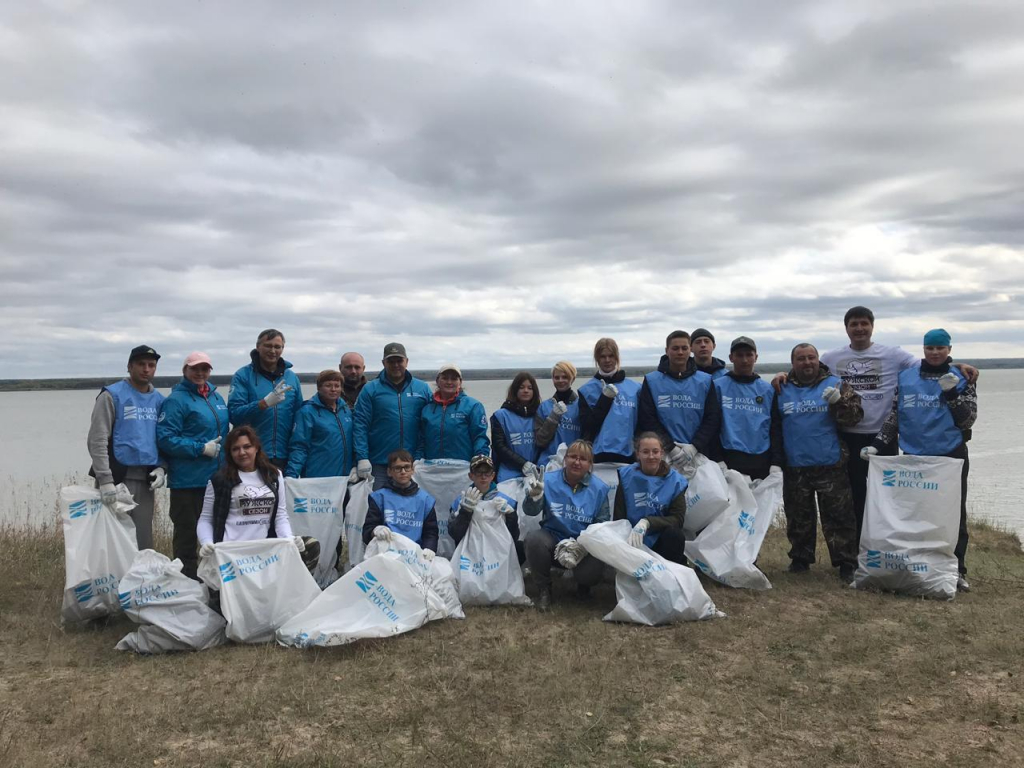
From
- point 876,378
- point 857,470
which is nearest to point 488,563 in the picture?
point 857,470

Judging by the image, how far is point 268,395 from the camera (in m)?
5.54

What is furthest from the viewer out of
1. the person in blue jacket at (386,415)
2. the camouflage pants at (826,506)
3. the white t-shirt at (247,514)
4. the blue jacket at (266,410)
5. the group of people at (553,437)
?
the person in blue jacket at (386,415)

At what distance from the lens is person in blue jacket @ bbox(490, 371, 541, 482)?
6031mm

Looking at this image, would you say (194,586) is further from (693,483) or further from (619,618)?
(693,483)

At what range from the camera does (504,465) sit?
6.06 metres

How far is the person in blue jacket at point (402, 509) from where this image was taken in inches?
205

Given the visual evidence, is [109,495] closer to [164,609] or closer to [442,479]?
[164,609]

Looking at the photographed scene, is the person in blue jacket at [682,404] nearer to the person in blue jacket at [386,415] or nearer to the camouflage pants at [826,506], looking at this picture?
the camouflage pants at [826,506]

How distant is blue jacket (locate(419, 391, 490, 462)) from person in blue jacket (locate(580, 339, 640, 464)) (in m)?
0.83

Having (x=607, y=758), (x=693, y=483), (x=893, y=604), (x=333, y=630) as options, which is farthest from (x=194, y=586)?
(x=893, y=604)

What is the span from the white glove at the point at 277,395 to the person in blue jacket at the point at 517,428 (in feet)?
5.16

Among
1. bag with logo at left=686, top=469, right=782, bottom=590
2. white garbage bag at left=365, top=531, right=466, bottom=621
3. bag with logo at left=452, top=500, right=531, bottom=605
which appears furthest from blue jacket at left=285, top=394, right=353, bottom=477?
bag with logo at left=686, top=469, right=782, bottom=590

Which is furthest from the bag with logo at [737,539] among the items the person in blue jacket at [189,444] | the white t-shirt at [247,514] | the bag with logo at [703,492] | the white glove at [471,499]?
the person in blue jacket at [189,444]

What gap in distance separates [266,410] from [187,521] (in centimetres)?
92
